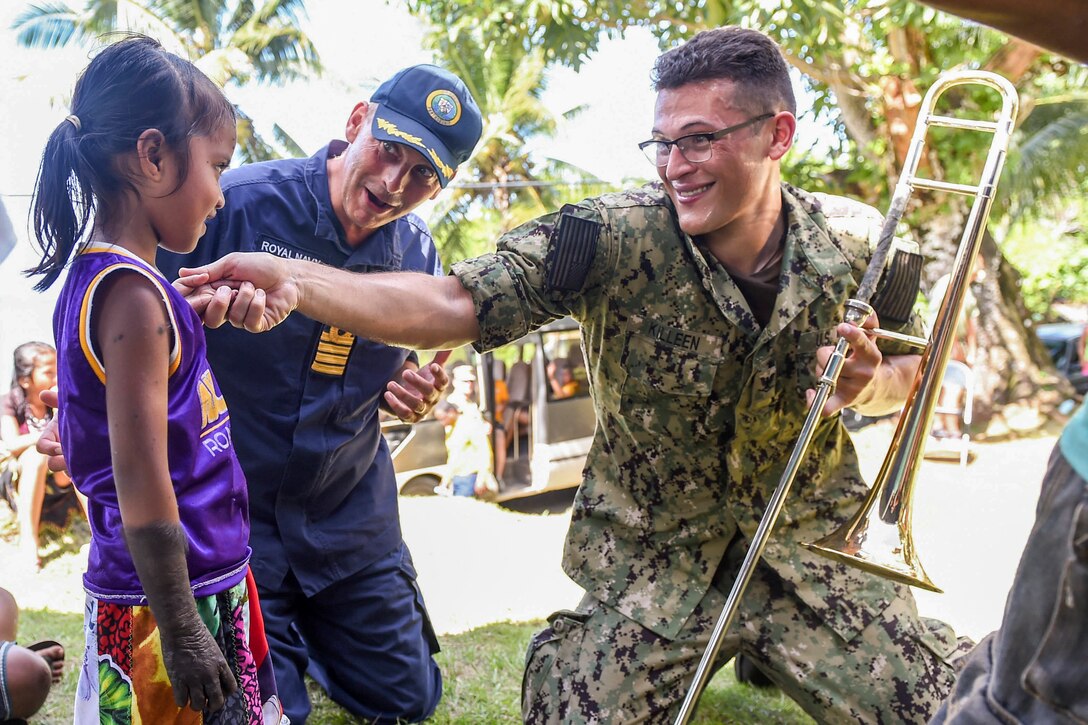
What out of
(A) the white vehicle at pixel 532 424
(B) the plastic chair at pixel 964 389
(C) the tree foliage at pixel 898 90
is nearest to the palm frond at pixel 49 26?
(C) the tree foliage at pixel 898 90

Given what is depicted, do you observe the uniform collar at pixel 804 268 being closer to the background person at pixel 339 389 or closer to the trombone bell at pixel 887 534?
the trombone bell at pixel 887 534

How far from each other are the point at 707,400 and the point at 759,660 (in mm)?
727

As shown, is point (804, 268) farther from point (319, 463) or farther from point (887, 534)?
point (319, 463)

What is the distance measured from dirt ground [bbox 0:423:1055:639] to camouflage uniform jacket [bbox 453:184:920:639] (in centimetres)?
193

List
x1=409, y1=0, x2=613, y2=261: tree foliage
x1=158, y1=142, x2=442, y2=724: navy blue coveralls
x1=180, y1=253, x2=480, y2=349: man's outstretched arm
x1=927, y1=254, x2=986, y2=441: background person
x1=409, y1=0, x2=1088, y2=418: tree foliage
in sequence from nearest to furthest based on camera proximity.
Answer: x1=180, y1=253, x2=480, y2=349: man's outstretched arm
x1=158, y1=142, x2=442, y2=724: navy blue coveralls
x1=409, y1=0, x2=1088, y2=418: tree foliage
x1=927, y1=254, x2=986, y2=441: background person
x1=409, y1=0, x2=613, y2=261: tree foliage

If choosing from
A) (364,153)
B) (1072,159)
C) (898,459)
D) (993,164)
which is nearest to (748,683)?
(898,459)

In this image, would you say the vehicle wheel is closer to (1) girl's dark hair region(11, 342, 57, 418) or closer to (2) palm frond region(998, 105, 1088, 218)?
(1) girl's dark hair region(11, 342, 57, 418)

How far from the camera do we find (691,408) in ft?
8.94

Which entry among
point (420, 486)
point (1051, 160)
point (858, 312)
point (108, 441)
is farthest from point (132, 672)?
point (1051, 160)

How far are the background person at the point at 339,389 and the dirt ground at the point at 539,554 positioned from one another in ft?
3.91

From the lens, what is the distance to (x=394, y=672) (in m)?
3.27

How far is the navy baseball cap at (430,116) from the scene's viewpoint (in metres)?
2.79

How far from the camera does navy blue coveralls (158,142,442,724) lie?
2.91 metres

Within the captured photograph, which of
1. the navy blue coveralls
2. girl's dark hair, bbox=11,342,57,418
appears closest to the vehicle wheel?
girl's dark hair, bbox=11,342,57,418
